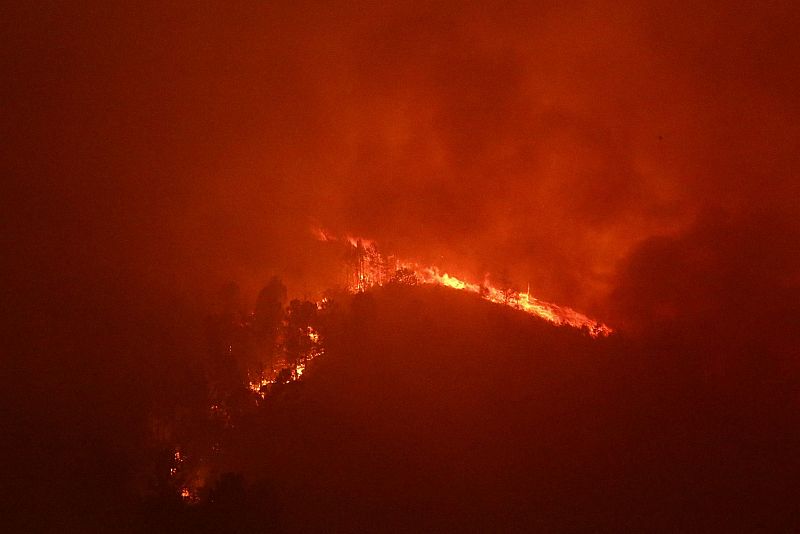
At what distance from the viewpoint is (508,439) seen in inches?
736

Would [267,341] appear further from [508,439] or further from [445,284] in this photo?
[508,439]

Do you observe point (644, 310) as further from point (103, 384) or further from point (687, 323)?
point (103, 384)

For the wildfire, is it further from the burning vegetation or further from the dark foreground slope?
the dark foreground slope

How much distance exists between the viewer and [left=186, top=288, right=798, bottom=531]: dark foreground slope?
16.4m

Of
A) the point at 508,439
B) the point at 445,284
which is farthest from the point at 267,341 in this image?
the point at 508,439

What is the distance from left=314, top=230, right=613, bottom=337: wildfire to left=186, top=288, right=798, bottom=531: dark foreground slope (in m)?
2.78

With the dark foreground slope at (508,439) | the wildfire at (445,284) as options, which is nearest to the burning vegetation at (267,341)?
the wildfire at (445,284)

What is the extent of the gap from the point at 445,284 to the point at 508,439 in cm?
1175

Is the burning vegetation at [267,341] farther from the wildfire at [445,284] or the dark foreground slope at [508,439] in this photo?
the dark foreground slope at [508,439]

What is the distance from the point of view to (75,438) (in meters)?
21.6

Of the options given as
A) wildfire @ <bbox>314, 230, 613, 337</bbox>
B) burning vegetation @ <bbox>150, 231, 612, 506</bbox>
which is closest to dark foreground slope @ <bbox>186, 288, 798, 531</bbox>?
burning vegetation @ <bbox>150, 231, 612, 506</bbox>

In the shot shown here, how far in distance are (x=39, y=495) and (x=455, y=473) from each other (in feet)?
39.2

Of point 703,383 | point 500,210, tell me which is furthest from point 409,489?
point 500,210

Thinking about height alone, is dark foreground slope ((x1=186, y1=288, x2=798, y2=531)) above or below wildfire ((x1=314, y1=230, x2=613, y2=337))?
below
